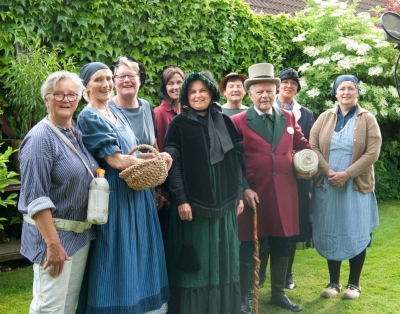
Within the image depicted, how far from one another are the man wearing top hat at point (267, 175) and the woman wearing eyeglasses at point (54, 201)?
1665mm

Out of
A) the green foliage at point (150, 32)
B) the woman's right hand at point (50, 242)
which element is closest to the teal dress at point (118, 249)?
the woman's right hand at point (50, 242)

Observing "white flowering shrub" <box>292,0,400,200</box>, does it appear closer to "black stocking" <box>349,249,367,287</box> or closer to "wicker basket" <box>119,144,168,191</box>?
"black stocking" <box>349,249,367,287</box>

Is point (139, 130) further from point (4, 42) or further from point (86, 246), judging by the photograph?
point (4, 42)

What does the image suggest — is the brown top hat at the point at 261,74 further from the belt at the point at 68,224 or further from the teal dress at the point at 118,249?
the belt at the point at 68,224

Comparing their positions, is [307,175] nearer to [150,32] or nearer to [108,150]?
[108,150]

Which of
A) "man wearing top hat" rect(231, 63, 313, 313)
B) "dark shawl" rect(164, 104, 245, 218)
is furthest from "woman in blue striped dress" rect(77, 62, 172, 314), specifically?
"man wearing top hat" rect(231, 63, 313, 313)

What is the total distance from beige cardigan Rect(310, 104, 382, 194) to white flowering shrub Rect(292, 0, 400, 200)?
11.5ft

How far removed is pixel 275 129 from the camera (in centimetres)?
420

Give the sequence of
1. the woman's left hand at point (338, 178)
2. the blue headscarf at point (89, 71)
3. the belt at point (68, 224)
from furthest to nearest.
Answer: the woman's left hand at point (338, 178) → the blue headscarf at point (89, 71) → the belt at point (68, 224)

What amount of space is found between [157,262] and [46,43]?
329 centimetres

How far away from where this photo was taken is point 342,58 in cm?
822

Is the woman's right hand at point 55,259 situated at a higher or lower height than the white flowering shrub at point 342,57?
lower

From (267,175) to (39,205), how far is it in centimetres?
213

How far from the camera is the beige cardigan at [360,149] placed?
14.4 ft
